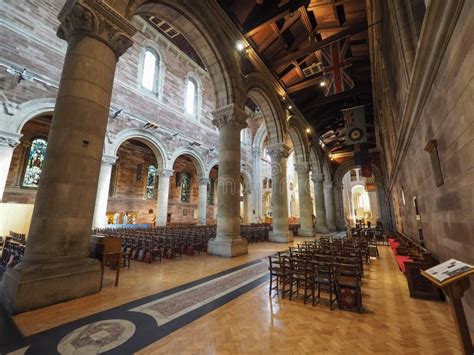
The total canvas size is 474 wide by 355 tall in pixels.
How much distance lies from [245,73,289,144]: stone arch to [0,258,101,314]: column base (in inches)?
386

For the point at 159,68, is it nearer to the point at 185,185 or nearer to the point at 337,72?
the point at 185,185

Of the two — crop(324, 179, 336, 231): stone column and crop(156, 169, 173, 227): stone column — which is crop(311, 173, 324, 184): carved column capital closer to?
crop(324, 179, 336, 231): stone column

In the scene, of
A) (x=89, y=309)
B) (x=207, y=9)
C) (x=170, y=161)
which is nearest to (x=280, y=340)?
(x=89, y=309)

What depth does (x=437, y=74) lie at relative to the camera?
3035 mm

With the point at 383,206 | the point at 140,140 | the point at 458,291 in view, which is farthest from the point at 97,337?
the point at 383,206

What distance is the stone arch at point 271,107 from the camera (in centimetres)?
1109

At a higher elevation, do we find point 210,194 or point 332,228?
point 210,194

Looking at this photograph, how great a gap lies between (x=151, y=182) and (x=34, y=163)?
27.9 ft

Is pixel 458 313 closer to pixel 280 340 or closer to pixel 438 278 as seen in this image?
pixel 438 278

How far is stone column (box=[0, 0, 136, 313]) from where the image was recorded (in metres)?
3.26

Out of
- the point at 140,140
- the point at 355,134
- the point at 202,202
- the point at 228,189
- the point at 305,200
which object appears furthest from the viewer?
the point at 202,202

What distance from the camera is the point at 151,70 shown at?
17.1 m

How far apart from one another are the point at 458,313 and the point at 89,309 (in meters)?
4.32

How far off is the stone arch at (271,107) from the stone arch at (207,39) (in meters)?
2.11
